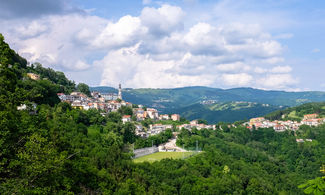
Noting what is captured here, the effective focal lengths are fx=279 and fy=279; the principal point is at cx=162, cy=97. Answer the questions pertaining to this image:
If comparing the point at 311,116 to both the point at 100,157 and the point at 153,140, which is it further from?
the point at 100,157

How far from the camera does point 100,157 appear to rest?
130 ft

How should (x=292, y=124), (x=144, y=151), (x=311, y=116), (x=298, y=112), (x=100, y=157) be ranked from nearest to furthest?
(x=100, y=157) < (x=144, y=151) < (x=292, y=124) < (x=311, y=116) < (x=298, y=112)

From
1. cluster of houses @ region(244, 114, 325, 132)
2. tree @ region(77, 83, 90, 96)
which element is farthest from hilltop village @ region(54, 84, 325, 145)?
tree @ region(77, 83, 90, 96)

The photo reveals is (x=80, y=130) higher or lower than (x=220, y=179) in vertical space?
higher

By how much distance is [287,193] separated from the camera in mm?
58375

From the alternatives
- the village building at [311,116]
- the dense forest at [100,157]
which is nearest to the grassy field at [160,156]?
the dense forest at [100,157]

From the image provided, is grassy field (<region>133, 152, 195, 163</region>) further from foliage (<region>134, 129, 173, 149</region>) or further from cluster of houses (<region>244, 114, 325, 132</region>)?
cluster of houses (<region>244, 114, 325, 132</region>)

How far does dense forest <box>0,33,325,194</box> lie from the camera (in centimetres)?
1467

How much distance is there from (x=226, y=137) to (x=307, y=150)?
27.1 metres

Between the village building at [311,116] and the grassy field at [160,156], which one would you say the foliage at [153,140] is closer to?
the grassy field at [160,156]

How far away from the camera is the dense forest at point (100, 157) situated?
14.7 meters

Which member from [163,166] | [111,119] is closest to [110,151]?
[163,166]

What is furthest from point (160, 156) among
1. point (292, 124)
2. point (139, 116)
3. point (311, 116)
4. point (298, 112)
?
point (298, 112)

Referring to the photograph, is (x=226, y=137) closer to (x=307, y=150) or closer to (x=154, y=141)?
(x=307, y=150)
